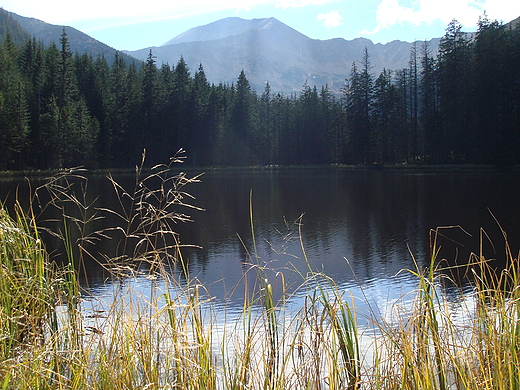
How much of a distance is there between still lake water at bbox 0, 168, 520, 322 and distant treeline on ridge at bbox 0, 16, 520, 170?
69.2ft

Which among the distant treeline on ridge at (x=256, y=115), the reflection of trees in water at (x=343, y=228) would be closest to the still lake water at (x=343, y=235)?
the reflection of trees in water at (x=343, y=228)

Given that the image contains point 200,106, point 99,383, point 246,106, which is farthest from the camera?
point 246,106

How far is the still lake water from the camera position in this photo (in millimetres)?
7523

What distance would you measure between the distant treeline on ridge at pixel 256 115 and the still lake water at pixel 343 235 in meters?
21.1

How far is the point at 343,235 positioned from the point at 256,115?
51578 mm

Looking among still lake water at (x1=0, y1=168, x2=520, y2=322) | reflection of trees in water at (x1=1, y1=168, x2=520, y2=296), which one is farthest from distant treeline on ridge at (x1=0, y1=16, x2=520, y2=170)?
reflection of trees in water at (x1=1, y1=168, x2=520, y2=296)

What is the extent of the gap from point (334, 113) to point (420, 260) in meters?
53.8

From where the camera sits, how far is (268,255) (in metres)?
10.0

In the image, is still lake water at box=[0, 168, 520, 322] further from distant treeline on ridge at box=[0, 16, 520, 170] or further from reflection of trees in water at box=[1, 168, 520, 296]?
distant treeline on ridge at box=[0, 16, 520, 170]

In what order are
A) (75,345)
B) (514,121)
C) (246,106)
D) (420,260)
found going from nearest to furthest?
(75,345) → (420,260) → (514,121) → (246,106)

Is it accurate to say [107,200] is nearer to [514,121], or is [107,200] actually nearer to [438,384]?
[438,384]

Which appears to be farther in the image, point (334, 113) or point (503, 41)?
point (334, 113)

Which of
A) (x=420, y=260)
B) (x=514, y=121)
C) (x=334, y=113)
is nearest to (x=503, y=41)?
(x=514, y=121)

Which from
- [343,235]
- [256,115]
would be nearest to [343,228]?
[343,235]
